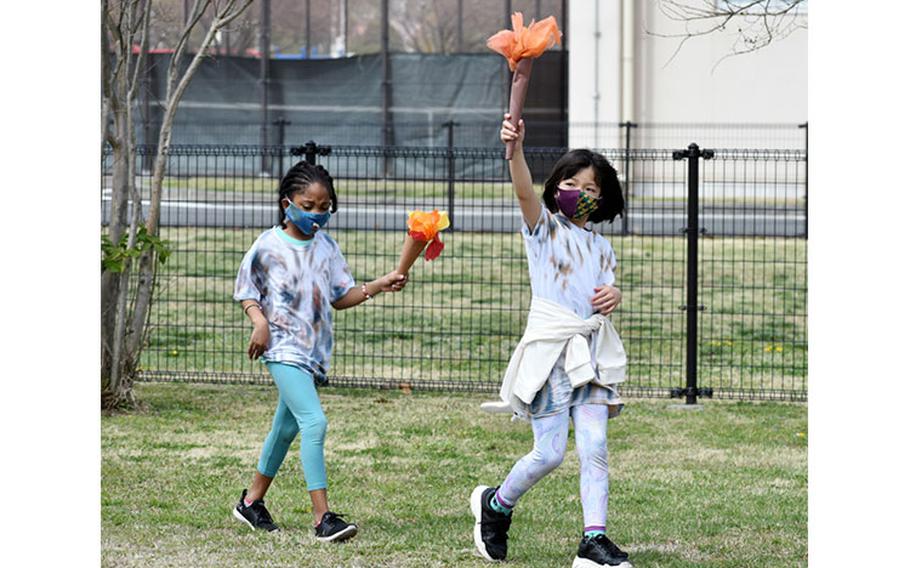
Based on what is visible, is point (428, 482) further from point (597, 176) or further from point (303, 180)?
point (597, 176)

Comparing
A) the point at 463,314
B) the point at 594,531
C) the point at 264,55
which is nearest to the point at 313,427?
the point at 594,531

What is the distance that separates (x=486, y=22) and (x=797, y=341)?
17.8 metres

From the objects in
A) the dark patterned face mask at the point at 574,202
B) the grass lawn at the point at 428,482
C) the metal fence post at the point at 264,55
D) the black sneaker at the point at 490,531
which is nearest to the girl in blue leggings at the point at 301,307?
the grass lawn at the point at 428,482

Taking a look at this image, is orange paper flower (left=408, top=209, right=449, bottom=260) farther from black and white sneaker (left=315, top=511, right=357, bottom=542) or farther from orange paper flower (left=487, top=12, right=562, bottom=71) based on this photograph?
black and white sneaker (left=315, top=511, right=357, bottom=542)

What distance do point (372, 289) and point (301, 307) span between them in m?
0.29

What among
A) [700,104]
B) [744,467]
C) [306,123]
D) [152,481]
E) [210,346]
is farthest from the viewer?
[306,123]

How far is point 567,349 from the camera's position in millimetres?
5523

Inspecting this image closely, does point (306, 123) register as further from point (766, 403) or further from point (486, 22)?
point (766, 403)

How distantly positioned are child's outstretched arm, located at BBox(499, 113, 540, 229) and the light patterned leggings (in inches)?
28.7

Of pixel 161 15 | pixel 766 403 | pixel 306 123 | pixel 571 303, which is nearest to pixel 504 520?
pixel 571 303

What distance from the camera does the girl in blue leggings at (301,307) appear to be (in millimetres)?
5992

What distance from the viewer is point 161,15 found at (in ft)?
35.7

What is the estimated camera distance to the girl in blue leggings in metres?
5.99

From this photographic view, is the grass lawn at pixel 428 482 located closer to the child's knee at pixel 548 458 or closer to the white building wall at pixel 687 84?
the child's knee at pixel 548 458
